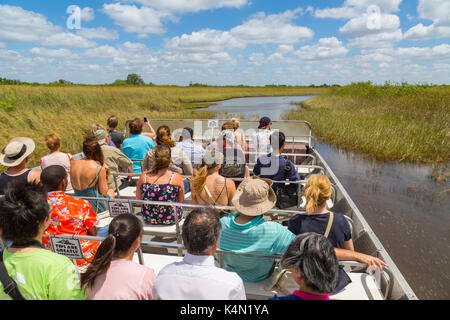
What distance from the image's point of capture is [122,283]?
156cm

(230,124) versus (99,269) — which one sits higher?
(230,124)

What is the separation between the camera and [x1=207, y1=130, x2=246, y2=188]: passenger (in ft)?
13.3

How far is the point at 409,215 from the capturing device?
261 inches

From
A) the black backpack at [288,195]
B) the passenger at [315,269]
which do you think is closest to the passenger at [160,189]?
the black backpack at [288,195]

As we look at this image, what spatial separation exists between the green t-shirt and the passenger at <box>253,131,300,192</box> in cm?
273

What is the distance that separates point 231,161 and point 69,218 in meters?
2.29

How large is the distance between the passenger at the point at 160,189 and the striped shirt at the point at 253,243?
0.98 metres

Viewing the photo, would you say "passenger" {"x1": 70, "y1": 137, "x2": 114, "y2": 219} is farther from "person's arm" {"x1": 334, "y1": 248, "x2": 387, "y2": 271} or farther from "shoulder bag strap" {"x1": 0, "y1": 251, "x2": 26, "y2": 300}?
"person's arm" {"x1": 334, "y1": 248, "x2": 387, "y2": 271}

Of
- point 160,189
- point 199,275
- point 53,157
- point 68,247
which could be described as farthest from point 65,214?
point 53,157

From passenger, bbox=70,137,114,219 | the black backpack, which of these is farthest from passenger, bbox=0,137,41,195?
the black backpack

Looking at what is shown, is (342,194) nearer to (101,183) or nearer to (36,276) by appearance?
(101,183)

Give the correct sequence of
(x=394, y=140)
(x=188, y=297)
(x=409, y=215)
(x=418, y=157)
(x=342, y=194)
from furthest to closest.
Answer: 1. (x=394, y=140)
2. (x=418, y=157)
3. (x=409, y=215)
4. (x=342, y=194)
5. (x=188, y=297)
